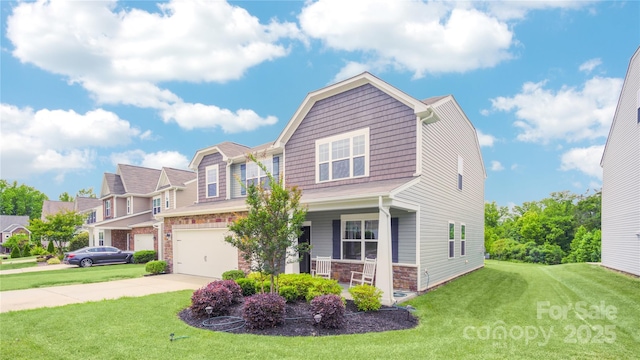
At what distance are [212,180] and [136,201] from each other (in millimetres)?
14096

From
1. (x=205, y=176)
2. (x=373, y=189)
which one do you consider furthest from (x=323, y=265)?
(x=205, y=176)

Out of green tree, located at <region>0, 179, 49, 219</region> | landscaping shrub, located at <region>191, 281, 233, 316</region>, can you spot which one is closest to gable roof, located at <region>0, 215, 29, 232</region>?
green tree, located at <region>0, 179, 49, 219</region>

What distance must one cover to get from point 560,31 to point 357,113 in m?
9.70

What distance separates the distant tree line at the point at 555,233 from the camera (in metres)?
28.3

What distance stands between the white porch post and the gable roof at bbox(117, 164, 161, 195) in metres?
25.2

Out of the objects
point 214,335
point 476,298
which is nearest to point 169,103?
point 214,335

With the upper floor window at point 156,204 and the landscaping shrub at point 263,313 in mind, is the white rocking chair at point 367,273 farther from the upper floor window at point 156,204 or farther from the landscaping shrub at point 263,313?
the upper floor window at point 156,204

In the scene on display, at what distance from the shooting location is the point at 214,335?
605 centimetres

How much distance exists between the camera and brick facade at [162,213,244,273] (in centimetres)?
1384

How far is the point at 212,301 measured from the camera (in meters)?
7.29

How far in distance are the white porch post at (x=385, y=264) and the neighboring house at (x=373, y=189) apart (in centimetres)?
2

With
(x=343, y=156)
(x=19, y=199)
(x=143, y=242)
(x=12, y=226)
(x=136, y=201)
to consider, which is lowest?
(x=12, y=226)

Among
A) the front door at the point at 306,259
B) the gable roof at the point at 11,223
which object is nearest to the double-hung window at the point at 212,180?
the front door at the point at 306,259

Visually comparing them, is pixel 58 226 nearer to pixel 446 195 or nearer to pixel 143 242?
pixel 143 242
